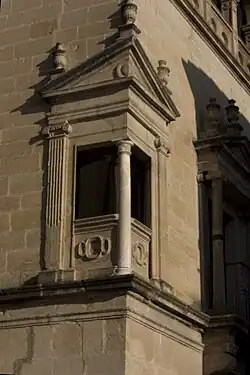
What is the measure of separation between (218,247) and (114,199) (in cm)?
234

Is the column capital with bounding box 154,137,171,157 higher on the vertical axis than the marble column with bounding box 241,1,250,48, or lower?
lower

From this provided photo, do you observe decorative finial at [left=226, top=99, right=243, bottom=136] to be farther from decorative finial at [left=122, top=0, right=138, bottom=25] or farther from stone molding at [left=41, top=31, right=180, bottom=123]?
decorative finial at [left=122, top=0, right=138, bottom=25]

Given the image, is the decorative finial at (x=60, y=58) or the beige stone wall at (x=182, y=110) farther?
the beige stone wall at (x=182, y=110)

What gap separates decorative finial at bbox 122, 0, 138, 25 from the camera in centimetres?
1340

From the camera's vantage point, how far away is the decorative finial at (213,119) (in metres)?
15.1

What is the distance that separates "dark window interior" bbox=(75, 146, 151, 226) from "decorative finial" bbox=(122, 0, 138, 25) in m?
2.01

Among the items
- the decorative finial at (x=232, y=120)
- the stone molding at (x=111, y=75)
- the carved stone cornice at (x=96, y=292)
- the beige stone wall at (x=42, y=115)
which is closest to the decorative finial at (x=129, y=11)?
the beige stone wall at (x=42, y=115)

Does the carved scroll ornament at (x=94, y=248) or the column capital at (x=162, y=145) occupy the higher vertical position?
the column capital at (x=162, y=145)

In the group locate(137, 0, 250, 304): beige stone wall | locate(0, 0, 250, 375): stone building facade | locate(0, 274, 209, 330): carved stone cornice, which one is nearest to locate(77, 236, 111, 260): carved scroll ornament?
locate(0, 0, 250, 375): stone building facade

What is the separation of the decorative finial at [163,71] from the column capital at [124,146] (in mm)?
1541

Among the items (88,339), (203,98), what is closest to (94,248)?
(88,339)

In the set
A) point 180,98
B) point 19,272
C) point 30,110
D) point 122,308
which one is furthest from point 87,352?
point 180,98

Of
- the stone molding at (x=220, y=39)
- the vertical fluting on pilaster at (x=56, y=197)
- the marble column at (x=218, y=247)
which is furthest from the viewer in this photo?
the stone molding at (x=220, y=39)

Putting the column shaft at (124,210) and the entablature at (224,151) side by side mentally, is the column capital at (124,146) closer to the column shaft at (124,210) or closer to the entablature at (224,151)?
the column shaft at (124,210)
